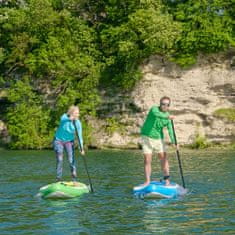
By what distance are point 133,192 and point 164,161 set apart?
1278 millimetres

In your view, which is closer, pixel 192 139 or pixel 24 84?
pixel 192 139

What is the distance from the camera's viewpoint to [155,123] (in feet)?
58.5

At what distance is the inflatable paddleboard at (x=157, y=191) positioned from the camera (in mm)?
17250

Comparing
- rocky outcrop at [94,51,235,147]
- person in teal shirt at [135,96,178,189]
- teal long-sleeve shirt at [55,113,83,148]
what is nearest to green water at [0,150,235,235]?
person in teal shirt at [135,96,178,189]

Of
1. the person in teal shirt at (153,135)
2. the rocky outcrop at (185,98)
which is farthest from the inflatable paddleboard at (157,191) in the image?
the rocky outcrop at (185,98)

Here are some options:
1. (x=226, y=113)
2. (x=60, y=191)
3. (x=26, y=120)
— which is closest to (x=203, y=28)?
(x=226, y=113)

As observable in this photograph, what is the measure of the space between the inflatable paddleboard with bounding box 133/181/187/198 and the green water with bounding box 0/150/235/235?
33cm

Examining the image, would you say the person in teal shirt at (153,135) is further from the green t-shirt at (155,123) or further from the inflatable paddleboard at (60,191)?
the inflatable paddleboard at (60,191)

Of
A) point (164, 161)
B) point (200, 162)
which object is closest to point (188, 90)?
point (200, 162)

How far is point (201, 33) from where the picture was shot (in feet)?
151

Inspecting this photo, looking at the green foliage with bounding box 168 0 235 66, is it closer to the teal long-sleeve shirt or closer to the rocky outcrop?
the rocky outcrop

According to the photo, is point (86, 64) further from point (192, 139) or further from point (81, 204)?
point (81, 204)

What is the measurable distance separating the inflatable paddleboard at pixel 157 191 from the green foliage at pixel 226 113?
26885mm

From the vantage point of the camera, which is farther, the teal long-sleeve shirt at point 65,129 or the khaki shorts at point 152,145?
the teal long-sleeve shirt at point 65,129
